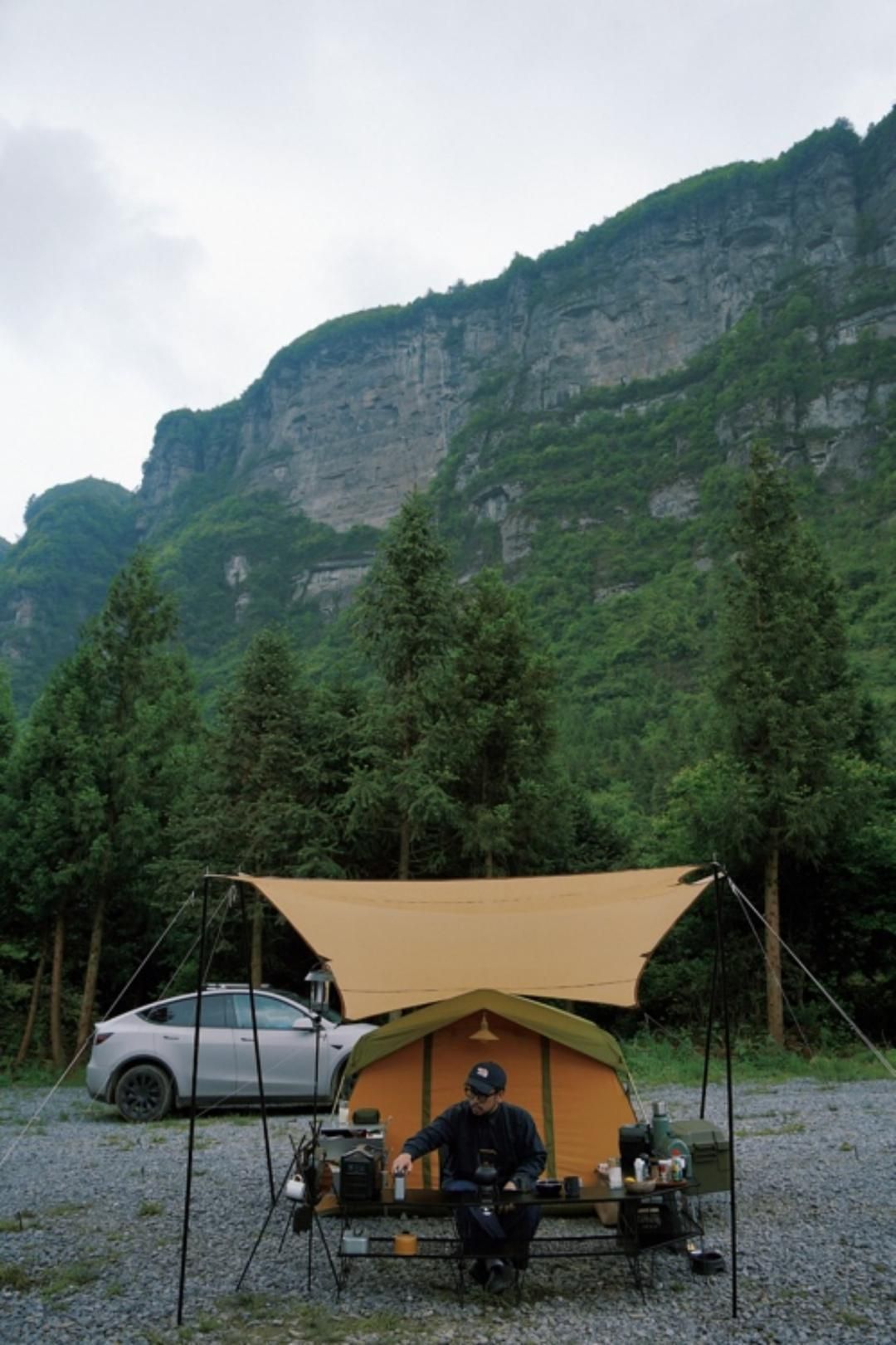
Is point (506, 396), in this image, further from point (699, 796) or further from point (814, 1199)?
point (814, 1199)

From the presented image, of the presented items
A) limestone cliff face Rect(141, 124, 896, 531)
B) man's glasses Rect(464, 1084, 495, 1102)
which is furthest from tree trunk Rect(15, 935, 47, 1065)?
limestone cliff face Rect(141, 124, 896, 531)

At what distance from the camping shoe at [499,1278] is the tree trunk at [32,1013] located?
15.0 metres

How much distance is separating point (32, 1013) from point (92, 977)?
2.01 meters

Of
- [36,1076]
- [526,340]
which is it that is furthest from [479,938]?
[526,340]

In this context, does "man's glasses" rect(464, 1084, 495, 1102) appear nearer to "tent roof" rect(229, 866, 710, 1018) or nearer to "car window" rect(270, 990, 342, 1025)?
"tent roof" rect(229, 866, 710, 1018)

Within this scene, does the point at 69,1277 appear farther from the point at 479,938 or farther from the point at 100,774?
the point at 100,774

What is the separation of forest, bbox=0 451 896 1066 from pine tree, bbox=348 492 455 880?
5cm

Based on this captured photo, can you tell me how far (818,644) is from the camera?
17234 millimetres

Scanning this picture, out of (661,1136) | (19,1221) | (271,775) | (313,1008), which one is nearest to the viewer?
(661,1136)

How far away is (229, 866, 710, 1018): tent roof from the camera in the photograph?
6812mm

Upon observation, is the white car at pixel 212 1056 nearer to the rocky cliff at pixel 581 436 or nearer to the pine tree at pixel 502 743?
the pine tree at pixel 502 743

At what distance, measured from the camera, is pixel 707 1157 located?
6738 millimetres

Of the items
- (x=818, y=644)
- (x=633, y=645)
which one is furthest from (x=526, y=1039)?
(x=633, y=645)

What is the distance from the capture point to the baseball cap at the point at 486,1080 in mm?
5828
